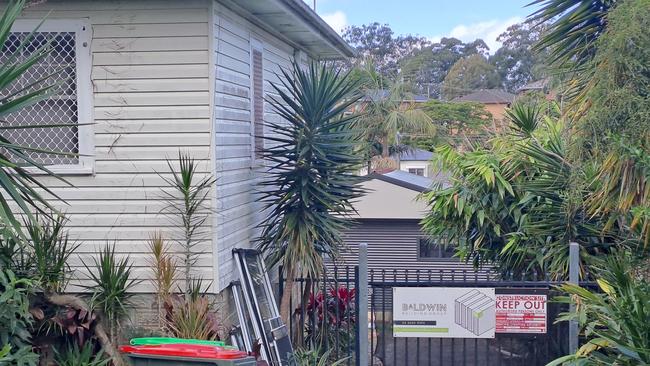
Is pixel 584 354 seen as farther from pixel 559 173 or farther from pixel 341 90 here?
pixel 341 90

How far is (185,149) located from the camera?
7477 mm

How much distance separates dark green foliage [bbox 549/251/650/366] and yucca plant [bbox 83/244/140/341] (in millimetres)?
3990

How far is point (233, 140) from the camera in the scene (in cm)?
825

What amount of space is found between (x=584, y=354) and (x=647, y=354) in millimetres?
752

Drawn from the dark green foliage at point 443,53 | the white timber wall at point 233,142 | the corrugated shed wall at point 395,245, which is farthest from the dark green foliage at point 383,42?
the white timber wall at point 233,142

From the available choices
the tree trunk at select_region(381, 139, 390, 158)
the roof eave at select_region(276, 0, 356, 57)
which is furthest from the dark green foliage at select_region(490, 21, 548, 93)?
the roof eave at select_region(276, 0, 356, 57)

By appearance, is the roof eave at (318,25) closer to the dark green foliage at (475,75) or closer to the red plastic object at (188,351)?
the red plastic object at (188,351)

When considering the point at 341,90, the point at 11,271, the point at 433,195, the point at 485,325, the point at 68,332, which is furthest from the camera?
the point at 433,195

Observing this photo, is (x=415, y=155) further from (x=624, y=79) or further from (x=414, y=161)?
(x=624, y=79)

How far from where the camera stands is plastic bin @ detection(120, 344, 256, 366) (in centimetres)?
623

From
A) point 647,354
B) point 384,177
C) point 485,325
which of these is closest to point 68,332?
point 485,325

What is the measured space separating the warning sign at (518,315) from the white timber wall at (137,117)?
→ 3.13m

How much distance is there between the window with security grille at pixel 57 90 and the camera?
24.6 ft

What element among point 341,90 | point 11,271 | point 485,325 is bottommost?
point 485,325
